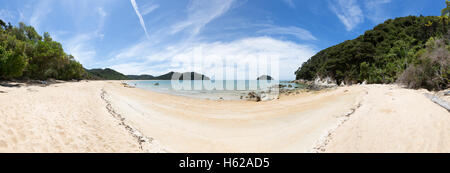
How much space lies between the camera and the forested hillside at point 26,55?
17114 millimetres

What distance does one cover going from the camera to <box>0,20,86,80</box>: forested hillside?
56.1ft

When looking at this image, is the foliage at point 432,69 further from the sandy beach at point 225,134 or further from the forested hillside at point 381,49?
the forested hillside at point 381,49

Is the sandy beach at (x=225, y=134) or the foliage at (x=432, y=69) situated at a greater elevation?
the foliage at (x=432, y=69)

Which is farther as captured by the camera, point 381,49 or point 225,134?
point 381,49

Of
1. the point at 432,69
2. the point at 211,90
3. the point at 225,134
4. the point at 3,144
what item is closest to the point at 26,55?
the point at 211,90

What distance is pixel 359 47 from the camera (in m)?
43.0

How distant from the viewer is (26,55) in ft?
69.5

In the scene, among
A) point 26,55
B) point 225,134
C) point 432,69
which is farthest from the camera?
point 26,55

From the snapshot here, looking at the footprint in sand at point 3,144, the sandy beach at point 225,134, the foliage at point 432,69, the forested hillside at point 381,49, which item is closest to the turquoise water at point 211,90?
the sandy beach at point 225,134

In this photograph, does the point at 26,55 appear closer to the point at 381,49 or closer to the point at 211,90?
the point at 211,90

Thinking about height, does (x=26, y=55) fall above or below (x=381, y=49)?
below

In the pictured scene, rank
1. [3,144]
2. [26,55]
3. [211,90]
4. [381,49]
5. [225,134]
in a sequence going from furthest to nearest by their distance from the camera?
[381,49] < [211,90] < [26,55] < [225,134] < [3,144]

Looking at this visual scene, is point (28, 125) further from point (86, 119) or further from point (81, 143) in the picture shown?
point (81, 143)
